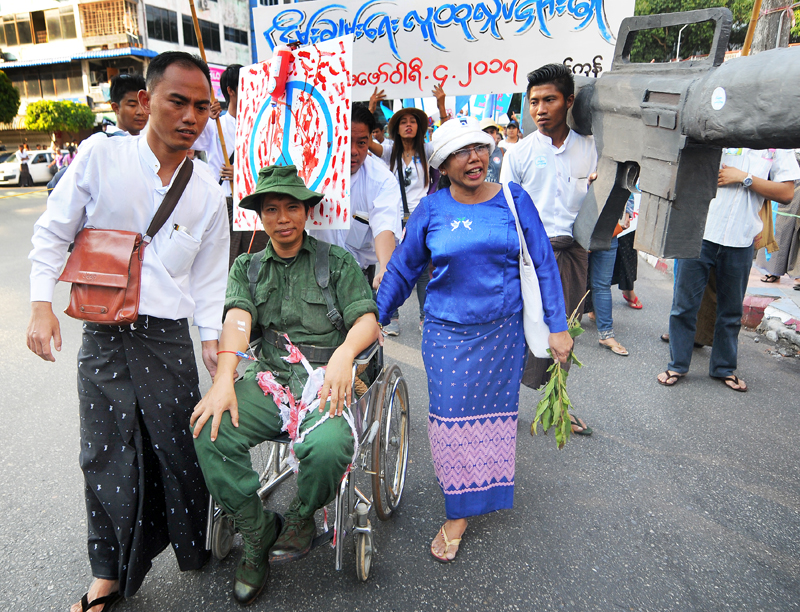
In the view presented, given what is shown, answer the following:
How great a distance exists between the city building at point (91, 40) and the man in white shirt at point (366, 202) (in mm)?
27209

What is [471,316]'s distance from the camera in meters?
2.29

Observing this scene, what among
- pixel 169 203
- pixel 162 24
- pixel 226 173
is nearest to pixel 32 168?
pixel 162 24

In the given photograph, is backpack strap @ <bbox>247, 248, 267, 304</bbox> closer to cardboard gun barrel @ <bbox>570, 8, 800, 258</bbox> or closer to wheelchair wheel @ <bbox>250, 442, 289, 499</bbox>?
wheelchair wheel @ <bbox>250, 442, 289, 499</bbox>

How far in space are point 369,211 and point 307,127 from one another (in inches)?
29.6

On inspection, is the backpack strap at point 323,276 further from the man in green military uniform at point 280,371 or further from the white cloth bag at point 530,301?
the white cloth bag at point 530,301

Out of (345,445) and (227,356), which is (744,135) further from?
(227,356)

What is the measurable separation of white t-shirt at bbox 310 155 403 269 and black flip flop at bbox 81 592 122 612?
69.3 inches

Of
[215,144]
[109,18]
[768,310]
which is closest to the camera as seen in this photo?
[215,144]

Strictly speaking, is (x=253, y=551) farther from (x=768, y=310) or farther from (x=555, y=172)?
(x=768, y=310)

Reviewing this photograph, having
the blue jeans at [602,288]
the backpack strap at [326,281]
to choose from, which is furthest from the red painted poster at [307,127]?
the blue jeans at [602,288]

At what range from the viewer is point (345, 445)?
1938 mm

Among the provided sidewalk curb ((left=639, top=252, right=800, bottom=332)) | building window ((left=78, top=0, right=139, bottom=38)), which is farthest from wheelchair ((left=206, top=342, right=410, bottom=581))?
building window ((left=78, top=0, right=139, bottom=38))

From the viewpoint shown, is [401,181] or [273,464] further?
[401,181]

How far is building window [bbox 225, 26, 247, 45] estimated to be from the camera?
30547mm
